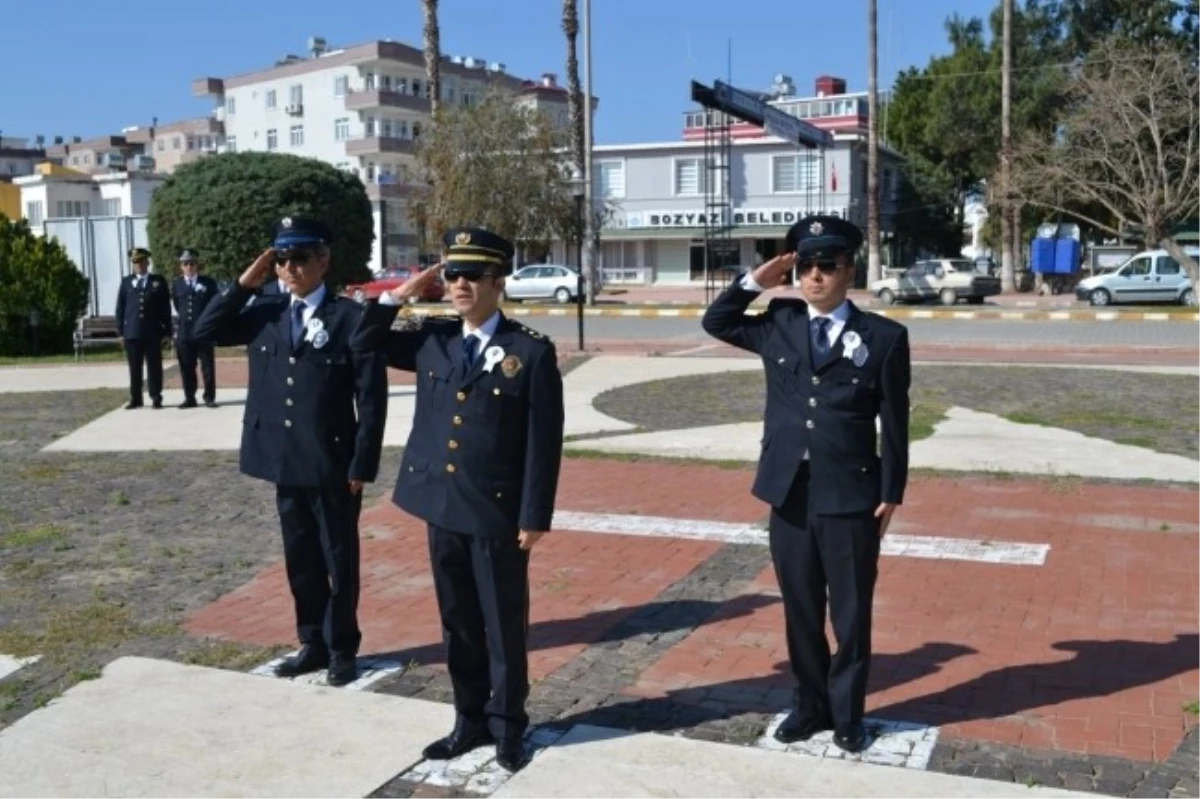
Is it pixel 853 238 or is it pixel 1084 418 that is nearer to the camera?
pixel 853 238

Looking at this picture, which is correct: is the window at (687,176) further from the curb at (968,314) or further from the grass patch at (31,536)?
the grass patch at (31,536)

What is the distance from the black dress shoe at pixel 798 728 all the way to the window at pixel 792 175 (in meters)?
53.1

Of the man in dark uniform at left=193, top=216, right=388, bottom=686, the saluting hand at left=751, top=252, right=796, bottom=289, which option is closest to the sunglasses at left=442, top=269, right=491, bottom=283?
the man in dark uniform at left=193, top=216, right=388, bottom=686

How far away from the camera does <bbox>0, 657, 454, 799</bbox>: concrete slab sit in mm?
4578

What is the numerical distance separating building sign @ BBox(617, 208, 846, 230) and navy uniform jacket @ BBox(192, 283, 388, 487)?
164 ft

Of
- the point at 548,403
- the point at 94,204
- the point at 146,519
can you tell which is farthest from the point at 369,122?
the point at 548,403

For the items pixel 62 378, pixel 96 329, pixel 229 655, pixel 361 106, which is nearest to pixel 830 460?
pixel 229 655

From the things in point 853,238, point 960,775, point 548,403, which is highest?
point 853,238

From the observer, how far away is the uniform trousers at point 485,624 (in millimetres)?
4734

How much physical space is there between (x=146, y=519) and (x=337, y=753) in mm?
4815

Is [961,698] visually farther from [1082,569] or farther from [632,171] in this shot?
[632,171]

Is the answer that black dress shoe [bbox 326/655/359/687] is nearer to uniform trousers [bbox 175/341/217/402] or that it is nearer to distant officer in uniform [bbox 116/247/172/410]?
uniform trousers [bbox 175/341/217/402]

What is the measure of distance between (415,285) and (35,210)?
A: 60251mm

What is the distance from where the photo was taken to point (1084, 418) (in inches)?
537
